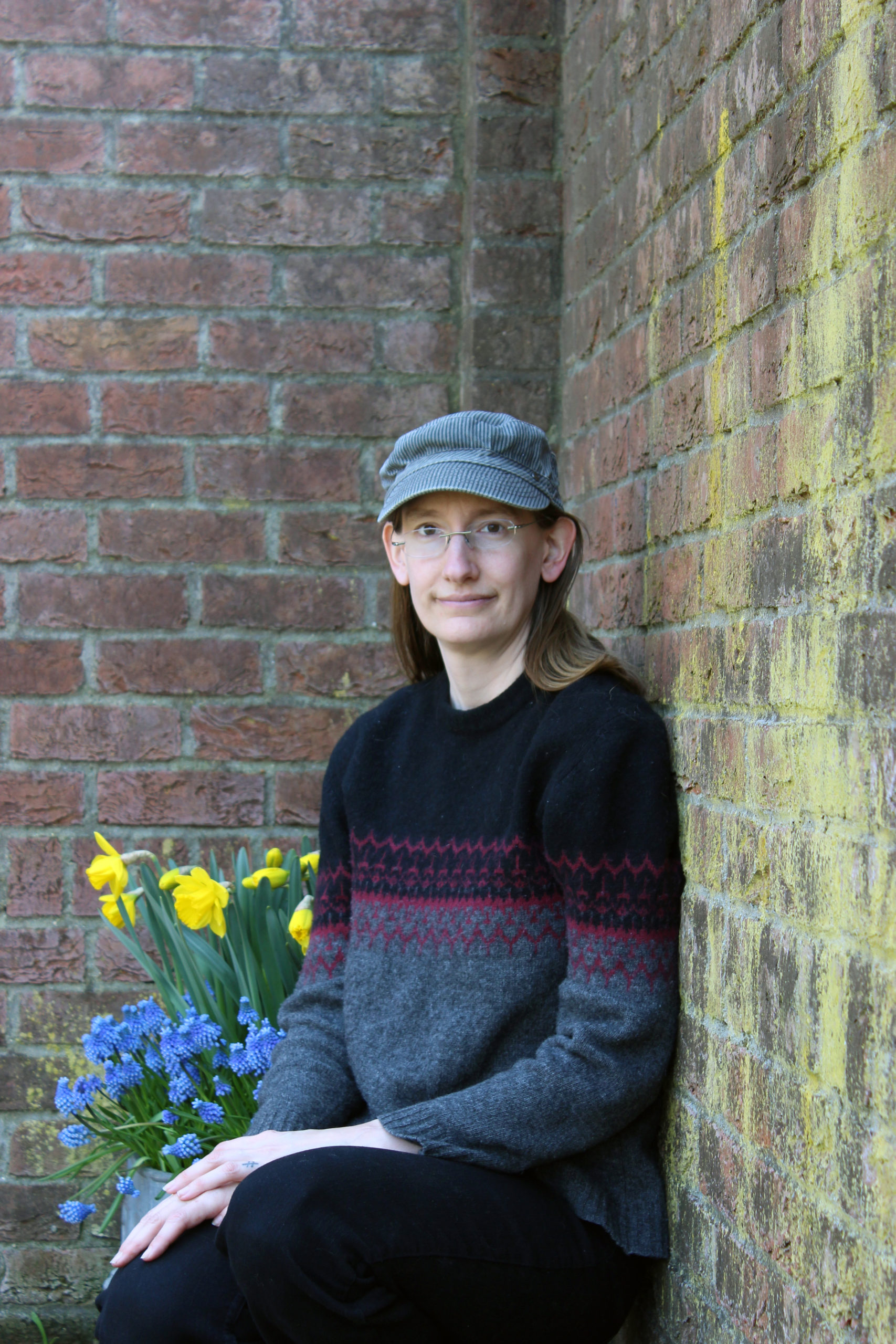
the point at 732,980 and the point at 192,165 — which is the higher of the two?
the point at 192,165

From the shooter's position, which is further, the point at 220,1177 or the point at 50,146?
the point at 50,146

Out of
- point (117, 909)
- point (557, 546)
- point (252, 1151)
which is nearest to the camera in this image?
point (252, 1151)

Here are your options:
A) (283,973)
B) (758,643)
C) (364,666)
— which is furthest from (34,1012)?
(758,643)

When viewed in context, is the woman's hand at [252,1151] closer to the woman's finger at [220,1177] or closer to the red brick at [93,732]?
the woman's finger at [220,1177]

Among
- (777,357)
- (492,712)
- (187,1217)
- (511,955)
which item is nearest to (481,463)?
(492,712)

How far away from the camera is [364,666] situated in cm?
254

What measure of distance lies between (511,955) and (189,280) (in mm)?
1602

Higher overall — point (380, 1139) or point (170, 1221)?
point (380, 1139)

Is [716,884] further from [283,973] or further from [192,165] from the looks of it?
[192,165]

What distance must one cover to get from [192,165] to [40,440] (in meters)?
0.64

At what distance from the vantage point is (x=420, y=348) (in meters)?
2.55

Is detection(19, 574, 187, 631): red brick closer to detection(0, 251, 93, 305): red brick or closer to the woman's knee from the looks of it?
detection(0, 251, 93, 305): red brick

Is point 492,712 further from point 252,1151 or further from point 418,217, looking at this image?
point 418,217

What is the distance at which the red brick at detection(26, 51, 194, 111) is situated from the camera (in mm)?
2508
